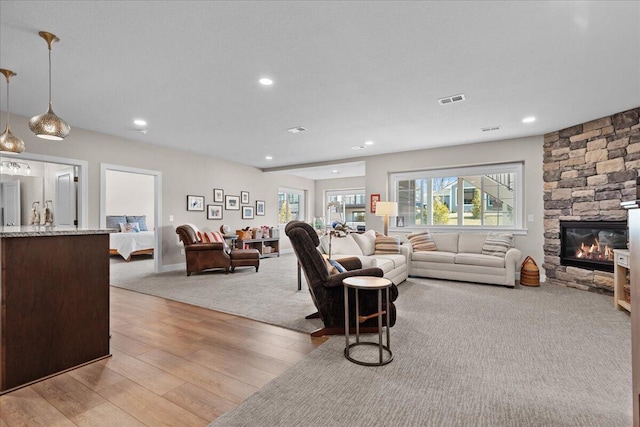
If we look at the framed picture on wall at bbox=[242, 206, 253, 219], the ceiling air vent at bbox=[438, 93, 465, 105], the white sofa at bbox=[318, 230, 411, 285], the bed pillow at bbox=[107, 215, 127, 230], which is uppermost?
the ceiling air vent at bbox=[438, 93, 465, 105]

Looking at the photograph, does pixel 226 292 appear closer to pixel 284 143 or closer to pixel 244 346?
pixel 244 346

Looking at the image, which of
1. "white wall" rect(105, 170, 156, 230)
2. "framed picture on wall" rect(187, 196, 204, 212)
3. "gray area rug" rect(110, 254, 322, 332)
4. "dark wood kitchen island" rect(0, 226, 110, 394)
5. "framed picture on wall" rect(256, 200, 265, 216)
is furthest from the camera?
"white wall" rect(105, 170, 156, 230)

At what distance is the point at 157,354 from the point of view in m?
2.42

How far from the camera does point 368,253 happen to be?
5.18 meters

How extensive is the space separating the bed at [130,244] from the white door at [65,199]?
2.04m

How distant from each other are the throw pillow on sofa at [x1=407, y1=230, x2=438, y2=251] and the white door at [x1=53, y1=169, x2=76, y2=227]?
566 centimetres

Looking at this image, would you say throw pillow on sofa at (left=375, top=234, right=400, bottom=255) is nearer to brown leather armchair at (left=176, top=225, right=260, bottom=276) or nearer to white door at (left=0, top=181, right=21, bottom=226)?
brown leather armchair at (left=176, top=225, right=260, bottom=276)

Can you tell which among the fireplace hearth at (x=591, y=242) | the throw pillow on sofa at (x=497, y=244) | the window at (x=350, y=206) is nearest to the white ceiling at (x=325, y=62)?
the fireplace hearth at (x=591, y=242)

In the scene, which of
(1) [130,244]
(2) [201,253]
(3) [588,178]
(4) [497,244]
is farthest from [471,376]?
(1) [130,244]

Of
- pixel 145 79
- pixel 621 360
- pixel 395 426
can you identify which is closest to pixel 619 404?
pixel 621 360

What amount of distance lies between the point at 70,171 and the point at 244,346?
506 centimetres

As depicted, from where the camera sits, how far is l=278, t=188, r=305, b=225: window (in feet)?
32.1

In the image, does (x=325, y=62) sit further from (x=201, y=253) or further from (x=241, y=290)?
(x=201, y=253)

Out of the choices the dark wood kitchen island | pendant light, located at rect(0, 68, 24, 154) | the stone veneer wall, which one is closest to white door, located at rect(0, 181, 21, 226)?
pendant light, located at rect(0, 68, 24, 154)
